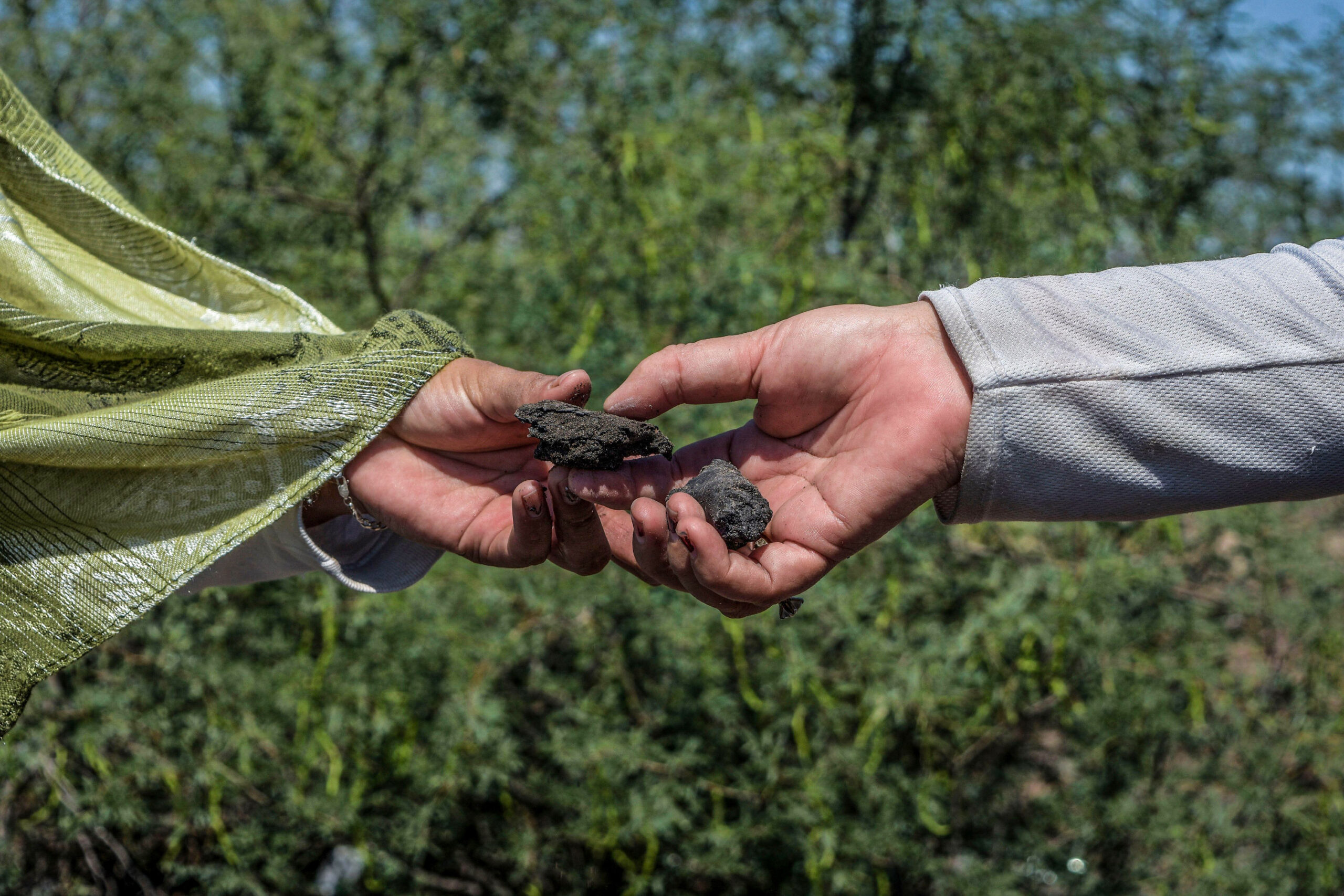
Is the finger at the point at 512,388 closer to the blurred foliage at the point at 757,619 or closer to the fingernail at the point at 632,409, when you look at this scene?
the fingernail at the point at 632,409

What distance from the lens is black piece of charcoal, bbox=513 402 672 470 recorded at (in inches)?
59.7

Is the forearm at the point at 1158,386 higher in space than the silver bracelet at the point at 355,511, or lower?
higher

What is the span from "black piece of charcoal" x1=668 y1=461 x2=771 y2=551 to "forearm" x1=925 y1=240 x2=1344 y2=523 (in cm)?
32

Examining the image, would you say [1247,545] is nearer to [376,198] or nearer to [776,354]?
[776,354]

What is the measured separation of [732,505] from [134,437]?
0.91 m

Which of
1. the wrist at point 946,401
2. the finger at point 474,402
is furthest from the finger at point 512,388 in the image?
the wrist at point 946,401

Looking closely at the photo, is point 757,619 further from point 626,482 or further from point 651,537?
point 651,537

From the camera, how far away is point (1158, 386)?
1354 mm

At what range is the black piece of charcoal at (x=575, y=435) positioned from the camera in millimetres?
1516

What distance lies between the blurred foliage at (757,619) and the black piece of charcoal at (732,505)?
1.53 m

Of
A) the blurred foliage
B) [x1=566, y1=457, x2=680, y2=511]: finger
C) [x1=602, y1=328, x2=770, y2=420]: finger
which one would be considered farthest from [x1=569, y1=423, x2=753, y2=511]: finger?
the blurred foliage

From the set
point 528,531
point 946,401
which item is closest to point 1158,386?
A: point 946,401

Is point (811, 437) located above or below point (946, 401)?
below

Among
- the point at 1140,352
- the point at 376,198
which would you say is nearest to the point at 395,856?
the point at 376,198
